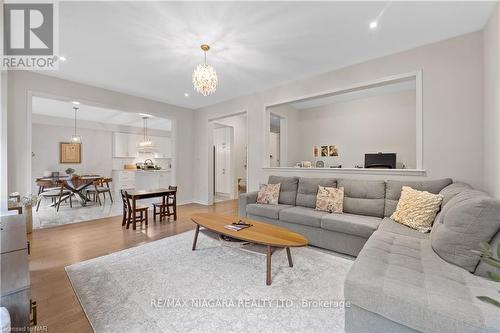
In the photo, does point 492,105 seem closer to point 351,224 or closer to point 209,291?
point 351,224

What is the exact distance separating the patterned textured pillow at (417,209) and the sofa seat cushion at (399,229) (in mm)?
70

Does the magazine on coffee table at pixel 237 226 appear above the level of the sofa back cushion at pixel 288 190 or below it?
below

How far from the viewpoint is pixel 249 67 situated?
3707mm

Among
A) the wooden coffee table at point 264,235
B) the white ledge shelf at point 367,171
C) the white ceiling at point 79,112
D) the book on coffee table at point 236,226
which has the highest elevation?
the white ceiling at point 79,112

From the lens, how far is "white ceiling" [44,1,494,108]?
2.28 meters

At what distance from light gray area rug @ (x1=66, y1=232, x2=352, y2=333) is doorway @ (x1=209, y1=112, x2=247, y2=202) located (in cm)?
463

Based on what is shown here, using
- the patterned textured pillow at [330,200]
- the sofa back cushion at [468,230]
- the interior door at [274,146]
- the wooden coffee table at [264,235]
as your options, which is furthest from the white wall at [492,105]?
the interior door at [274,146]

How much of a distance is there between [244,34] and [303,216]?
2.61 meters

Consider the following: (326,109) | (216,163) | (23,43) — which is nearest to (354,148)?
(326,109)

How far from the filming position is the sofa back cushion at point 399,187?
2715mm

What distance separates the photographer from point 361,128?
5840mm

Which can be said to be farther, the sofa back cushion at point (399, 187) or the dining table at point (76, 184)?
the dining table at point (76, 184)

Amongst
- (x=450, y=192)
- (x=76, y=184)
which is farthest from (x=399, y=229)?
(x=76, y=184)

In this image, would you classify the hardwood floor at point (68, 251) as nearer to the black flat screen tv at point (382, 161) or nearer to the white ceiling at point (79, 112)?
the black flat screen tv at point (382, 161)
